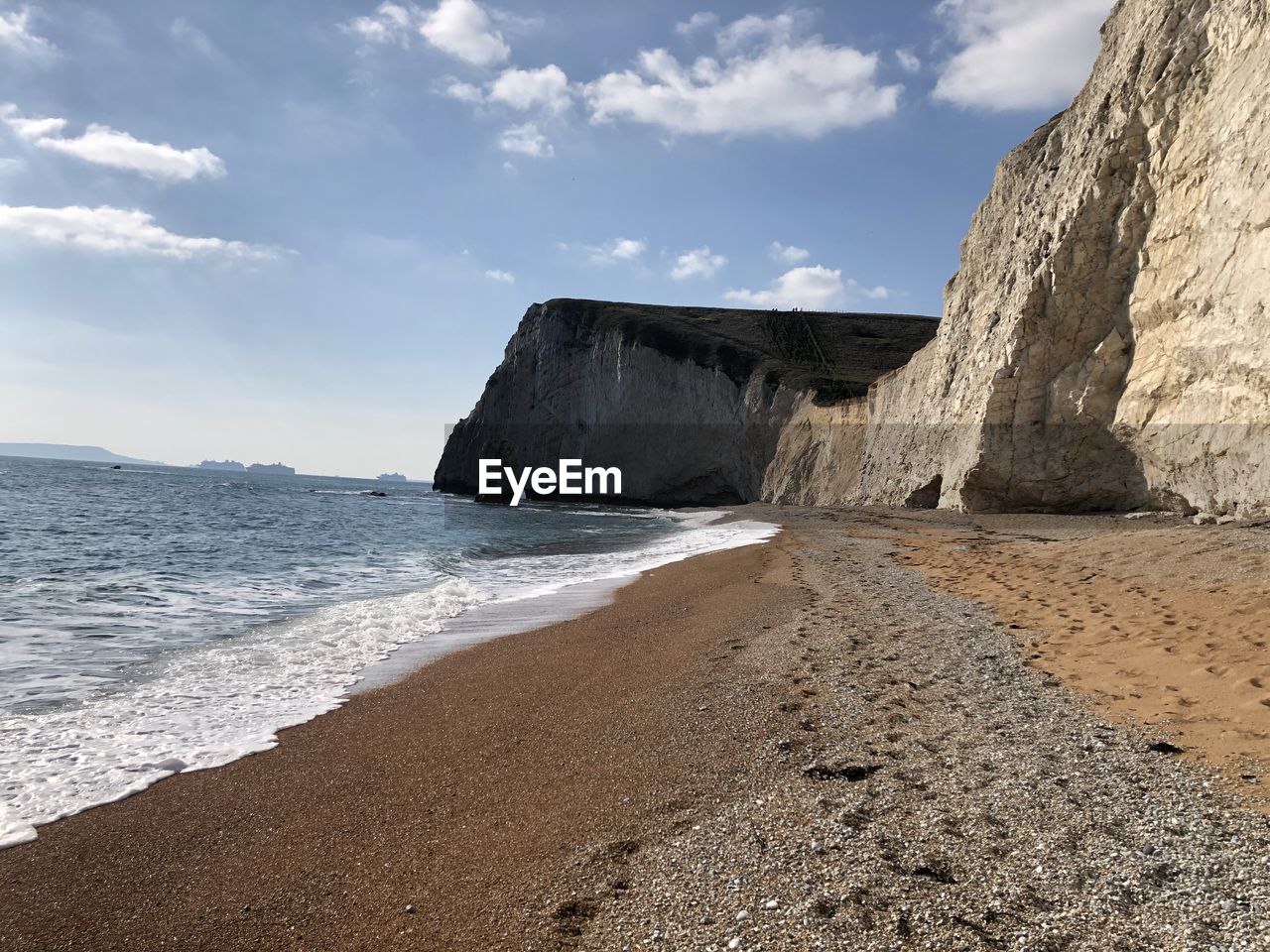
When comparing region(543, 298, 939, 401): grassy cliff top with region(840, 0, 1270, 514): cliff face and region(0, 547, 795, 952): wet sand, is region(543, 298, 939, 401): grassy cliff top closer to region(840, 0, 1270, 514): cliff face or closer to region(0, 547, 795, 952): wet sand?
region(840, 0, 1270, 514): cliff face

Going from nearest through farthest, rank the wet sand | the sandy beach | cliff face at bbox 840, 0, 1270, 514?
1. the sandy beach
2. the wet sand
3. cliff face at bbox 840, 0, 1270, 514

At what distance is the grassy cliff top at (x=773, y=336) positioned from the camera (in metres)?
56.2

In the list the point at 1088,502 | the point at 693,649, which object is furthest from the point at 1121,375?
the point at 693,649

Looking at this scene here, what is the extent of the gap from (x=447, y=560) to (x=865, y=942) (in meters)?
16.6

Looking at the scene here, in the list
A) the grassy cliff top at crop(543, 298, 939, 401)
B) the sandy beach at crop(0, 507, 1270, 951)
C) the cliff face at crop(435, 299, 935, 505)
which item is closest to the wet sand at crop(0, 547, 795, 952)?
the sandy beach at crop(0, 507, 1270, 951)

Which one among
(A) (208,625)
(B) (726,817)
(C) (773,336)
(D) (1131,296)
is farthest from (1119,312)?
(C) (773,336)

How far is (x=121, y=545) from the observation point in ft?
61.4

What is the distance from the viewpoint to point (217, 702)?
20.0 ft

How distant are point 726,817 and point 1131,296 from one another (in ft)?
69.5

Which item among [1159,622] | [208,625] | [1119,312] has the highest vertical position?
[1119,312]

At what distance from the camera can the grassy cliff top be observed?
56.2m

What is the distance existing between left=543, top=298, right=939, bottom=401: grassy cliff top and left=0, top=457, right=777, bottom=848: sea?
34.2 meters

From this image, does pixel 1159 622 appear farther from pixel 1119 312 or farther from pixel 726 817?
pixel 1119 312

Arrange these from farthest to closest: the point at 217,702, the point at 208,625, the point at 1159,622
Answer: the point at 208,625, the point at 1159,622, the point at 217,702
